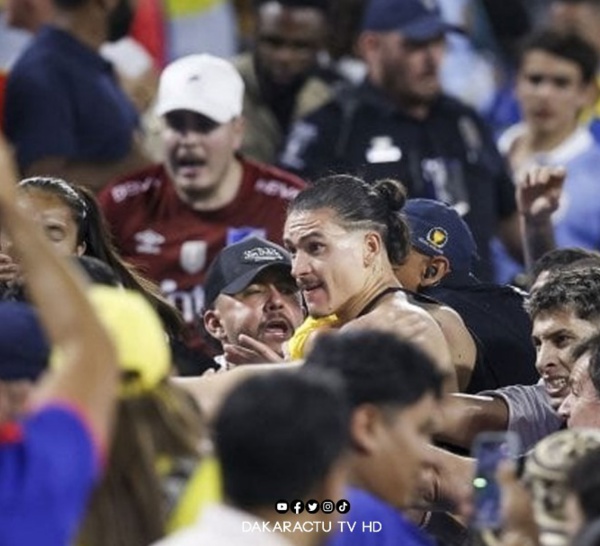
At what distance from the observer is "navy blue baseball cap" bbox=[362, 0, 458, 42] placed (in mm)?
11531

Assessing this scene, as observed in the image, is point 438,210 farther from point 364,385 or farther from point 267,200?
point 364,385

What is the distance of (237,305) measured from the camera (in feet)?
26.3

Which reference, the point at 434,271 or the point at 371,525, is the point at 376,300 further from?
the point at 371,525

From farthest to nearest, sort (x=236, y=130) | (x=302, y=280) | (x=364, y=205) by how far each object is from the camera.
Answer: (x=236, y=130)
(x=364, y=205)
(x=302, y=280)

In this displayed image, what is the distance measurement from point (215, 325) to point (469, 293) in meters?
0.83

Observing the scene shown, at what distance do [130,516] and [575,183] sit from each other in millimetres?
6217

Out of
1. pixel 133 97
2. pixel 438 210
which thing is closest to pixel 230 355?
pixel 438 210

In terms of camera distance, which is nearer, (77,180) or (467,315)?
(467,315)

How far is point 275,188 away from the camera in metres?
9.77

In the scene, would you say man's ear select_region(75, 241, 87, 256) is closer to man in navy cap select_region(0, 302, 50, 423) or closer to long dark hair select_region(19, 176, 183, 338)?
long dark hair select_region(19, 176, 183, 338)

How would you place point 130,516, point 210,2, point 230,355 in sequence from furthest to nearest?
point 210,2 → point 230,355 → point 130,516

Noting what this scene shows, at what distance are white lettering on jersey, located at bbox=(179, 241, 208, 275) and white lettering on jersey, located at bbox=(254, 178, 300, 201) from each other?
1.05 feet

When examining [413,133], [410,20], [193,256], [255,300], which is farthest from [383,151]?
[255,300]

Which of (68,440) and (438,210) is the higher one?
(68,440)
